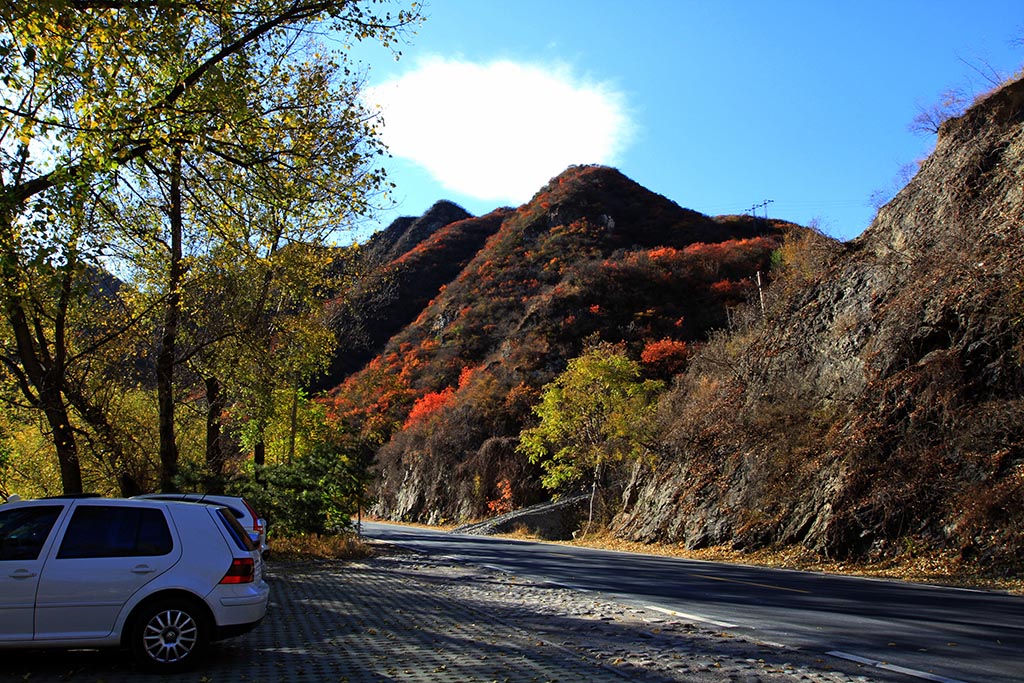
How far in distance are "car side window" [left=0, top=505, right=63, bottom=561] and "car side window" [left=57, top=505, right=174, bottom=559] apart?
0.62 feet

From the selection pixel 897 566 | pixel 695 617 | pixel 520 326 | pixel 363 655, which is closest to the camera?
pixel 363 655

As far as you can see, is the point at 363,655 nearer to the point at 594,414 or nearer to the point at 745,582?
the point at 745,582

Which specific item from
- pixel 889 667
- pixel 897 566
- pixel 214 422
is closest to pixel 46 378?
pixel 214 422

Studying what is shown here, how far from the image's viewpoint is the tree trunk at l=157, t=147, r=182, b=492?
14469 millimetres

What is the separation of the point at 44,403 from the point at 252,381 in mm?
4728

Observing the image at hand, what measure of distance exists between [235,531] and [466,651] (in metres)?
2.54

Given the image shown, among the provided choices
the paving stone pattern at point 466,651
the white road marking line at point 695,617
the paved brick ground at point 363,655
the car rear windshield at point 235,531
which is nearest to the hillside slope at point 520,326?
the paving stone pattern at point 466,651

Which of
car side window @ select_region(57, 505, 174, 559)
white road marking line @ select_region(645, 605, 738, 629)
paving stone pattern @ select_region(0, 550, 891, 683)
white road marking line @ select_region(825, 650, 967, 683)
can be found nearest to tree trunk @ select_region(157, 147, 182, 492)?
paving stone pattern @ select_region(0, 550, 891, 683)

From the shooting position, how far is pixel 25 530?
688 centimetres

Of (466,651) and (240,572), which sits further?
(466,651)

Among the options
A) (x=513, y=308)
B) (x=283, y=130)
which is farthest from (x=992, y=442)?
(x=513, y=308)

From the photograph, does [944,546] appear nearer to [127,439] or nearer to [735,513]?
[735,513]

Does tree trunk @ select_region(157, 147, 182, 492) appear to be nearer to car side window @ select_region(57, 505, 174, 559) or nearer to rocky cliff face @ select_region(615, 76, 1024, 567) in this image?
car side window @ select_region(57, 505, 174, 559)

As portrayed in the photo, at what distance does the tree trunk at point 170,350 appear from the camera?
47.5ft
